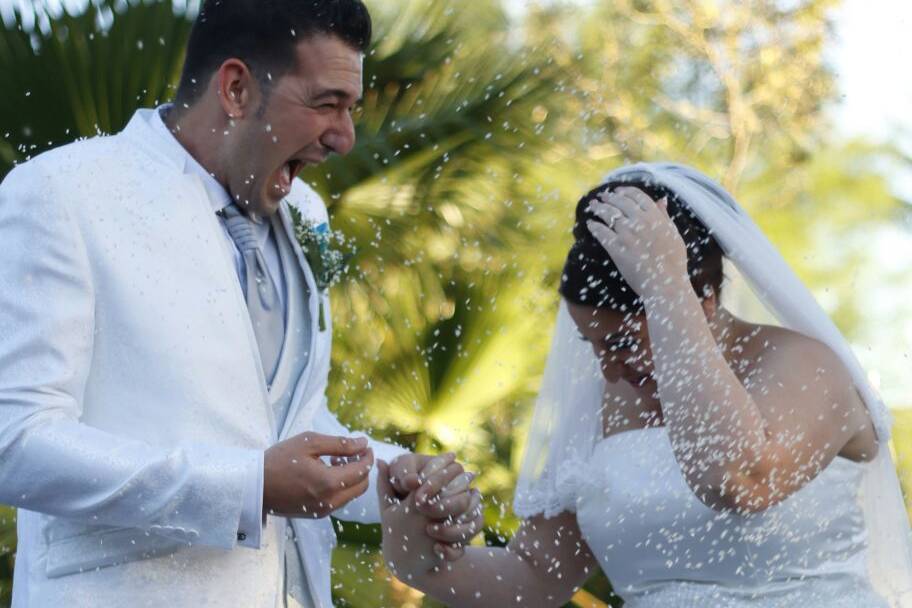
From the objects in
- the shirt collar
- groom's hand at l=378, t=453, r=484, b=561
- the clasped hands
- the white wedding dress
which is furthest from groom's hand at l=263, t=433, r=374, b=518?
the white wedding dress

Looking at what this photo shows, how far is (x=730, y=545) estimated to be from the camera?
3980 mm

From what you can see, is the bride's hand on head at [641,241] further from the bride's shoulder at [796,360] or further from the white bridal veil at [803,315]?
the bride's shoulder at [796,360]

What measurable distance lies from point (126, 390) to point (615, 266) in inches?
54.6

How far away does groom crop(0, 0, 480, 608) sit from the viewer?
10.3ft

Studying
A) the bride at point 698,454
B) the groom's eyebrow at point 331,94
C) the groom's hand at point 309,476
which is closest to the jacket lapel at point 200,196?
the groom's hand at point 309,476

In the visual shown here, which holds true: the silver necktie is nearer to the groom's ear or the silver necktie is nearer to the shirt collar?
the shirt collar

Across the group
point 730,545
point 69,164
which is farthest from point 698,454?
point 69,164

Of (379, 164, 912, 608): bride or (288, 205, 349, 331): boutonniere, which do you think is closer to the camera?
(379, 164, 912, 608): bride

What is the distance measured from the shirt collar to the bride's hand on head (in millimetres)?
979

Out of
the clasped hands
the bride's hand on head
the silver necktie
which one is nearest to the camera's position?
the clasped hands

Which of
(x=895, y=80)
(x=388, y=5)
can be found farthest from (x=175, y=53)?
(x=895, y=80)

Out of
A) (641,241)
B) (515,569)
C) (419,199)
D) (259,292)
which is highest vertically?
(641,241)

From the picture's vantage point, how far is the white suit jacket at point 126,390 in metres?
3.10

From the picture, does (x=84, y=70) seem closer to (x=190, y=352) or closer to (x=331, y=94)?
(x=331, y=94)
